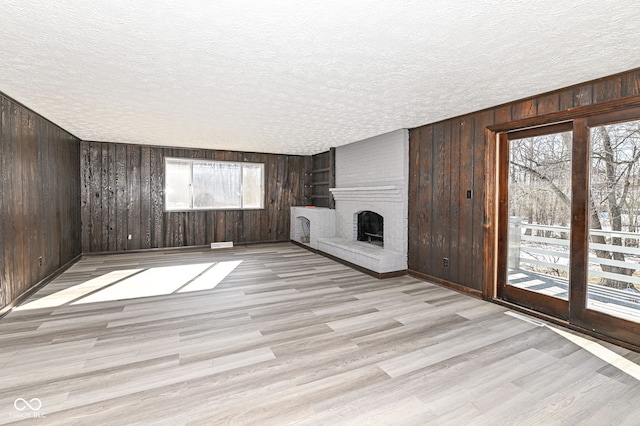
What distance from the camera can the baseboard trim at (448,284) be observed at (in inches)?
149

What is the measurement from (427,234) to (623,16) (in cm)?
313

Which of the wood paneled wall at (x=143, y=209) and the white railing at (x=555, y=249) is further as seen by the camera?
the wood paneled wall at (x=143, y=209)

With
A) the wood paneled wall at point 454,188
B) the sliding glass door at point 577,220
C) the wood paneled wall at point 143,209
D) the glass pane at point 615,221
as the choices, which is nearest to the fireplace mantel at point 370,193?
the wood paneled wall at point 454,188

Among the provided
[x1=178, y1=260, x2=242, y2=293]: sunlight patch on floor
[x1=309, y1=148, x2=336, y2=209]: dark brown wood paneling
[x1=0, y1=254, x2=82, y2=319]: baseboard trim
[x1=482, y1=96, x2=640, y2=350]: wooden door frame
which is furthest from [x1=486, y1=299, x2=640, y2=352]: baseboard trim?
[x1=0, y1=254, x2=82, y2=319]: baseboard trim

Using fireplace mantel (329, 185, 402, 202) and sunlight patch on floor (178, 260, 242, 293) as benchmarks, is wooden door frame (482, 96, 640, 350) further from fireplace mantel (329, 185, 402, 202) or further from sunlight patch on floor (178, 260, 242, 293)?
sunlight patch on floor (178, 260, 242, 293)

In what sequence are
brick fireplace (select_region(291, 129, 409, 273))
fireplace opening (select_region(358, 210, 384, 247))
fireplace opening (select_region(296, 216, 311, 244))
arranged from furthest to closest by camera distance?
fireplace opening (select_region(296, 216, 311, 244))
fireplace opening (select_region(358, 210, 384, 247))
brick fireplace (select_region(291, 129, 409, 273))

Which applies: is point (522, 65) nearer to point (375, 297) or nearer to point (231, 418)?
point (375, 297)

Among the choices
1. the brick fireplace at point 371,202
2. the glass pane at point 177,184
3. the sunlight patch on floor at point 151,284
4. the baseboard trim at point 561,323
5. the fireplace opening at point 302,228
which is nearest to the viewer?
the baseboard trim at point 561,323

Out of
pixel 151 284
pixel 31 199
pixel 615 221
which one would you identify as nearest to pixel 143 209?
pixel 31 199

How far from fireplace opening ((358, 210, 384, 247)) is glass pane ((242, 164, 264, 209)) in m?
2.81

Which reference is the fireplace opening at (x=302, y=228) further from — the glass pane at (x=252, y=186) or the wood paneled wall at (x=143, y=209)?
the glass pane at (x=252, y=186)

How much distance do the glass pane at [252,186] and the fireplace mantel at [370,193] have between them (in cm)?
210

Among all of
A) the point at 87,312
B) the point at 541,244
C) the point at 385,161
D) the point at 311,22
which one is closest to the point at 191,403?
the point at 87,312

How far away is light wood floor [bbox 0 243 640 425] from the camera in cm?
174
